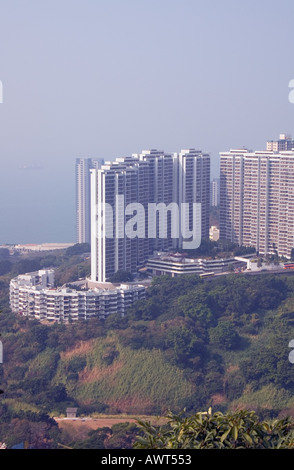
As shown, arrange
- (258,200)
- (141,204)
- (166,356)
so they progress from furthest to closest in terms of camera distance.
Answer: (258,200) < (141,204) < (166,356)

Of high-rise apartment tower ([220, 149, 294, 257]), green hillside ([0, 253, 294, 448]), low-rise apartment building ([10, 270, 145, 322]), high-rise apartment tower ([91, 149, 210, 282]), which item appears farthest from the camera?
high-rise apartment tower ([220, 149, 294, 257])

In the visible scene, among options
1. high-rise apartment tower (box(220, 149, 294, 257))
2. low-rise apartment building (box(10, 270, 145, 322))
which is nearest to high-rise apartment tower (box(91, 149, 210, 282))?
high-rise apartment tower (box(220, 149, 294, 257))

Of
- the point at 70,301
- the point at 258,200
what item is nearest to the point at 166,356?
the point at 70,301

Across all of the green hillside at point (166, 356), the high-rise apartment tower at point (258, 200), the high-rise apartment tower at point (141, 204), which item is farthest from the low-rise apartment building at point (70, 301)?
the high-rise apartment tower at point (258, 200)

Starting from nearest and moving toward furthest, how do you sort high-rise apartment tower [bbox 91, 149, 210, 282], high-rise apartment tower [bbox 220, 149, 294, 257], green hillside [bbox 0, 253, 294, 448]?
green hillside [bbox 0, 253, 294, 448] < high-rise apartment tower [bbox 91, 149, 210, 282] < high-rise apartment tower [bbox 220, 149, 294, 257]

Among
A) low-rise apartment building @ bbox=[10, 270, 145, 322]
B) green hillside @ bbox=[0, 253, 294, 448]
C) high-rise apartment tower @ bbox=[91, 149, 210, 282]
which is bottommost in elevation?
green hillside @ bbox=[0, 253, 294, 448]

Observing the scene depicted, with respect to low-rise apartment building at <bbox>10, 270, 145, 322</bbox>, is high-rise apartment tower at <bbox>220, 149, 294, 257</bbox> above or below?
above

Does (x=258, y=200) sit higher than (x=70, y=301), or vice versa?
(x=258, y=200)

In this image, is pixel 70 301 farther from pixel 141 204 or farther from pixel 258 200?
pixel 258 200

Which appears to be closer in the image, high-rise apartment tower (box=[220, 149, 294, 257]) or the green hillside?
the green hillside

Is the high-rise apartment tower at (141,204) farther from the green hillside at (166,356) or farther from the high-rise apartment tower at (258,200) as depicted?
the green hillside at (166,356)

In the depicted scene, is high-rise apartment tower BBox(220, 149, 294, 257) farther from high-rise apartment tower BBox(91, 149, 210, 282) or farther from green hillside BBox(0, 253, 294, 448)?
green hillside BBox(0, 253, 294, 448)

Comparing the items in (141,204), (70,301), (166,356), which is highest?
(141,204)
